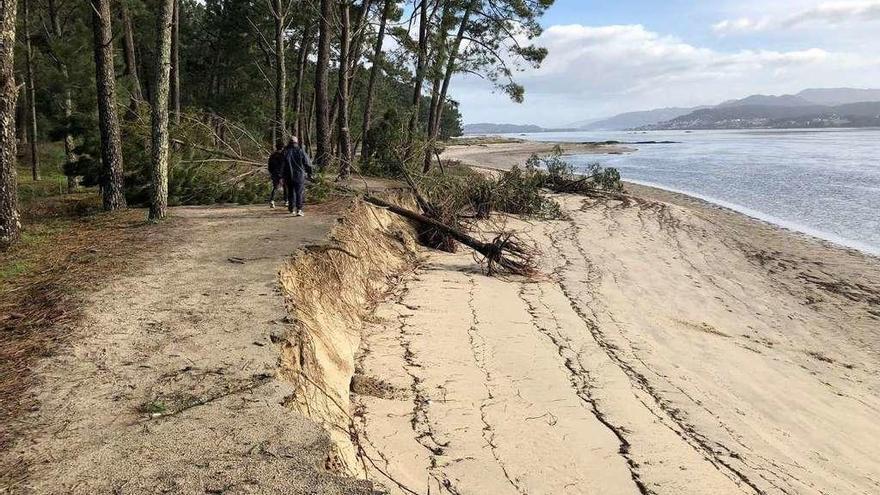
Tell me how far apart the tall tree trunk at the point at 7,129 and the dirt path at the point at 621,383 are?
539cm

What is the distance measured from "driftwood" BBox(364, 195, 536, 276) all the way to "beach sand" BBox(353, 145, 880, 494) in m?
0.45

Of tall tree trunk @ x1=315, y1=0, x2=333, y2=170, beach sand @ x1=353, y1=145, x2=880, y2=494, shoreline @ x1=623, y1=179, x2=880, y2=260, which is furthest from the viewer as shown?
shoreline @ x1=623, y1=179, x2=880, y2=260

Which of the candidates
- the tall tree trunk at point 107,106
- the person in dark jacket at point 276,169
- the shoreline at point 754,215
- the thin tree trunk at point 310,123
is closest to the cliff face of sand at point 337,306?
the person in dark jacket at point 276,169

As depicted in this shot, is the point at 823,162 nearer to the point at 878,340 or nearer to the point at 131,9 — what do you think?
the point at 878,340

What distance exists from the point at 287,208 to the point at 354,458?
8.51 m

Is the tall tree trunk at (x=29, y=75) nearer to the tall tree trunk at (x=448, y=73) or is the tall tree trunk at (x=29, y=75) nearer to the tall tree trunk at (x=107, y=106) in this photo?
the tall tree trunk at (x=107, y=106)

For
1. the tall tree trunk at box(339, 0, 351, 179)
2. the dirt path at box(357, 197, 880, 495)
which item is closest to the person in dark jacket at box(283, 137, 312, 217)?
the dirt path at box(357, 197, 880, 495)

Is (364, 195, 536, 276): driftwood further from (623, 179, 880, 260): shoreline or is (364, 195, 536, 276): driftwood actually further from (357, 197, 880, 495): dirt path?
(623, 179, 880, 260): shoreline

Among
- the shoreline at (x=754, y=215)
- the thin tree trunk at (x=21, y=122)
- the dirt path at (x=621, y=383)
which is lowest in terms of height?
the dirt path at (x=621, y=383)

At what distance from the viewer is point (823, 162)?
4541 cm

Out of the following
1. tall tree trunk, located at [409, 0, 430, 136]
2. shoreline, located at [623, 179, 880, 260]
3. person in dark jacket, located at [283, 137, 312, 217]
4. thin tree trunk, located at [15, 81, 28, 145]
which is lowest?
shoreline, located at [623, 179, 880, 260]

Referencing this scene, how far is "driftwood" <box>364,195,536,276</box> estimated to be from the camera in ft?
37.3

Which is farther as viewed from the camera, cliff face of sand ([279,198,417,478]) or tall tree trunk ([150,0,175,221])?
tall tree trunk ([150,0,175,221])

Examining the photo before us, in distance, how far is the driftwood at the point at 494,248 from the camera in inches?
448
